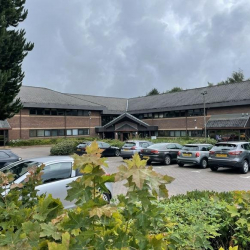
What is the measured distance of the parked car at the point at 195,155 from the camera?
15.8 metres

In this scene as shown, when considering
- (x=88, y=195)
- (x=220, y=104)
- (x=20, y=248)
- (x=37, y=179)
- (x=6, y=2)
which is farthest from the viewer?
(x=220, y=104)

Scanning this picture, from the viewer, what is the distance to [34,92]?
1644 inches

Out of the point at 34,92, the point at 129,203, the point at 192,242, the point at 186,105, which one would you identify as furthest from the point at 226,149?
the point at 34,92

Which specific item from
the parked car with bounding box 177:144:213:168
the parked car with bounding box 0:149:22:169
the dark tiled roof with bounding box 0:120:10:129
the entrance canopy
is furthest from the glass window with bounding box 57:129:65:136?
the parked car with bounding box 0:149:22:169

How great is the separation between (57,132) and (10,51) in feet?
97.2

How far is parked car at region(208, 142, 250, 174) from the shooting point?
13.5 metres

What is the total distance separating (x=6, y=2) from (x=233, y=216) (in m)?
12.9

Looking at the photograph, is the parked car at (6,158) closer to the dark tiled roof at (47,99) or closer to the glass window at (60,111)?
the dark tiled roof at (47,99)

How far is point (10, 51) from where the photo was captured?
11875 mm

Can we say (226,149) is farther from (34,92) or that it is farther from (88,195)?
(34,92)

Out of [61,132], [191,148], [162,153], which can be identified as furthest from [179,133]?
[191,148]

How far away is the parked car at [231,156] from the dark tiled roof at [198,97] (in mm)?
20609

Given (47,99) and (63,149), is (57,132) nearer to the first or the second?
(47,99)

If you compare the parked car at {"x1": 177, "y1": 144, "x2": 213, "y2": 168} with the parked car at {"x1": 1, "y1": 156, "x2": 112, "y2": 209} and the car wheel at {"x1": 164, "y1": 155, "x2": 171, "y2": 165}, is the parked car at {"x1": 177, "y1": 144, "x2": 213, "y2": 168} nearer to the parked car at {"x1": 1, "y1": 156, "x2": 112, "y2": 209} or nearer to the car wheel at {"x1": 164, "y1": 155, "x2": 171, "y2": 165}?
the car wheel at {"x1": 164, "y1": 155, "x2": 171, "y2": 165}
